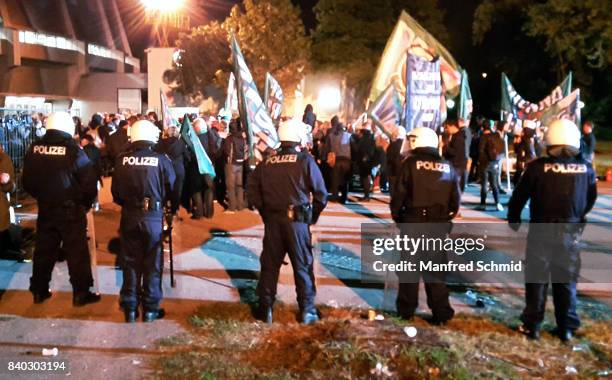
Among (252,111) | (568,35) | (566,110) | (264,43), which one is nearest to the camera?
(252,111)

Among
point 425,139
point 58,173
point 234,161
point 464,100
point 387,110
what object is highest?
point 464,100

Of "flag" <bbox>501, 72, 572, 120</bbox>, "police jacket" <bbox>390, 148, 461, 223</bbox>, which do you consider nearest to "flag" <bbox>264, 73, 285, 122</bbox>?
"police jacket" <bbox>390, 148, 461, 223</bbox>

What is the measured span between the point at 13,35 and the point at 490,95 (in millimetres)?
33411

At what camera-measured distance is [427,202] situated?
247 inches

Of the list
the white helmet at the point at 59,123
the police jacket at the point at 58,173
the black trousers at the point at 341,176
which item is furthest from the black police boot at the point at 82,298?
the black trousers at the point at 341,176

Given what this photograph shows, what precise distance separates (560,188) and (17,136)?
12.5m

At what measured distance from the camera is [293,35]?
35656mm

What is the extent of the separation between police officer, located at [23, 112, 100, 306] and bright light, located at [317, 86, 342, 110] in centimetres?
3204

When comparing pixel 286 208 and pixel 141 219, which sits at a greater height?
pixel 286 208

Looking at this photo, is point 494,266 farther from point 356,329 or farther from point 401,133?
point 401,133

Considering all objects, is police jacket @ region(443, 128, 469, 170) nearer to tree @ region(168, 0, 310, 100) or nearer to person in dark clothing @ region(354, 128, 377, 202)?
person in dark clothing @ region(354, 128, 377, 202)

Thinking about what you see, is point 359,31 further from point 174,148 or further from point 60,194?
point 60,194

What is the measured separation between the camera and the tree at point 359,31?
120 feet

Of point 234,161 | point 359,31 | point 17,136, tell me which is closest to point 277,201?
point 234,161
